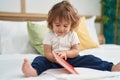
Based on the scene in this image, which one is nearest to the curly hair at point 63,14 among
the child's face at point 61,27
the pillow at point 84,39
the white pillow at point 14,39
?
the child's face at point 61,27

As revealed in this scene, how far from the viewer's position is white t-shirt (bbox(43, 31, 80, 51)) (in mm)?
1701

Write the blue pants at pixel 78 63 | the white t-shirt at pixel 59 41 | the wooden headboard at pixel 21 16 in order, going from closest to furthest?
the blue pants at pixel 78 63 < the white t-shirt at pixel 59 41 < the wooden headboard at pixel 21 16

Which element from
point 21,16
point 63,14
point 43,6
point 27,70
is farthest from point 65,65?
point 43,6

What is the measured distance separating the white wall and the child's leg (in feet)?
4.29

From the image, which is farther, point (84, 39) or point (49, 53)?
point (84, 39)

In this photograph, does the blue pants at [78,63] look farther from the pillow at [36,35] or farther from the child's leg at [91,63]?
the pillow at [36,35]

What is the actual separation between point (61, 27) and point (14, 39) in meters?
0.76

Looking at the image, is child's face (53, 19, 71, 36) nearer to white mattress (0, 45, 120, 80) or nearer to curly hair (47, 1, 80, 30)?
curly hair (47, 1, 80, 30)

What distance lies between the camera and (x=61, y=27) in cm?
163

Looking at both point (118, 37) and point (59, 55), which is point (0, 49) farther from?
point (118, 37)

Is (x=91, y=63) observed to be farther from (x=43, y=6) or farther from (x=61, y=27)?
(x=43, y=6)

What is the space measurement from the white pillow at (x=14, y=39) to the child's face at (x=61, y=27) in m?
0.66

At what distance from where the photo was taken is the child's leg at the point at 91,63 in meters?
1.59

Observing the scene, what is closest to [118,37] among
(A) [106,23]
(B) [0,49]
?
(A) [106,23]
